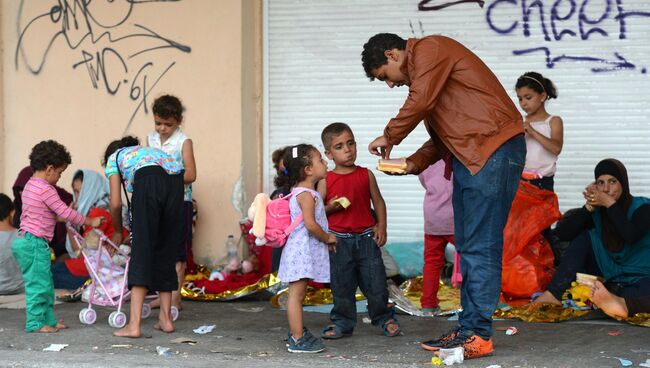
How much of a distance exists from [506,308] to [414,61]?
8.12ft

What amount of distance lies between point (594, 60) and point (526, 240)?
1862 mm

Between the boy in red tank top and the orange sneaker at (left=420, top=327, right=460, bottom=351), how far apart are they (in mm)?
673

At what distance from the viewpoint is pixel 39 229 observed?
6707 mm

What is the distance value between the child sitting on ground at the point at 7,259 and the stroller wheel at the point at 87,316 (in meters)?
1.97

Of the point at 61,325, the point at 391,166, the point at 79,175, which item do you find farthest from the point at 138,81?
the point at 391,166

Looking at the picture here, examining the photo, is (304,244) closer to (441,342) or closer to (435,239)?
(441,342)

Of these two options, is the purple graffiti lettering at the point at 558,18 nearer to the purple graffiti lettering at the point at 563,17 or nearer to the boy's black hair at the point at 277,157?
the purple graffiti lettering at the point at 563,17

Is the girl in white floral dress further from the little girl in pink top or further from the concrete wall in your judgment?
the concrete wall

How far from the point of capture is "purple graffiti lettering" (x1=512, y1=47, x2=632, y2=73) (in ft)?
28.3

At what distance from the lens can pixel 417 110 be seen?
5.43 meters

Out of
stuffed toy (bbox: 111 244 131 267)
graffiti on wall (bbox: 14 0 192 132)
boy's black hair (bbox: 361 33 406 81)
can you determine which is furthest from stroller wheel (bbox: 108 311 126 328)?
graffiti on wall (bbox: 14 0 192 132)

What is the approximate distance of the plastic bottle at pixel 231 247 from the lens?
9156 mm

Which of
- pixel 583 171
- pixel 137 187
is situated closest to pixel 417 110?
pixel 137 187

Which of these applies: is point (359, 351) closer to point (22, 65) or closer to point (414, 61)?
point (414, 61)
